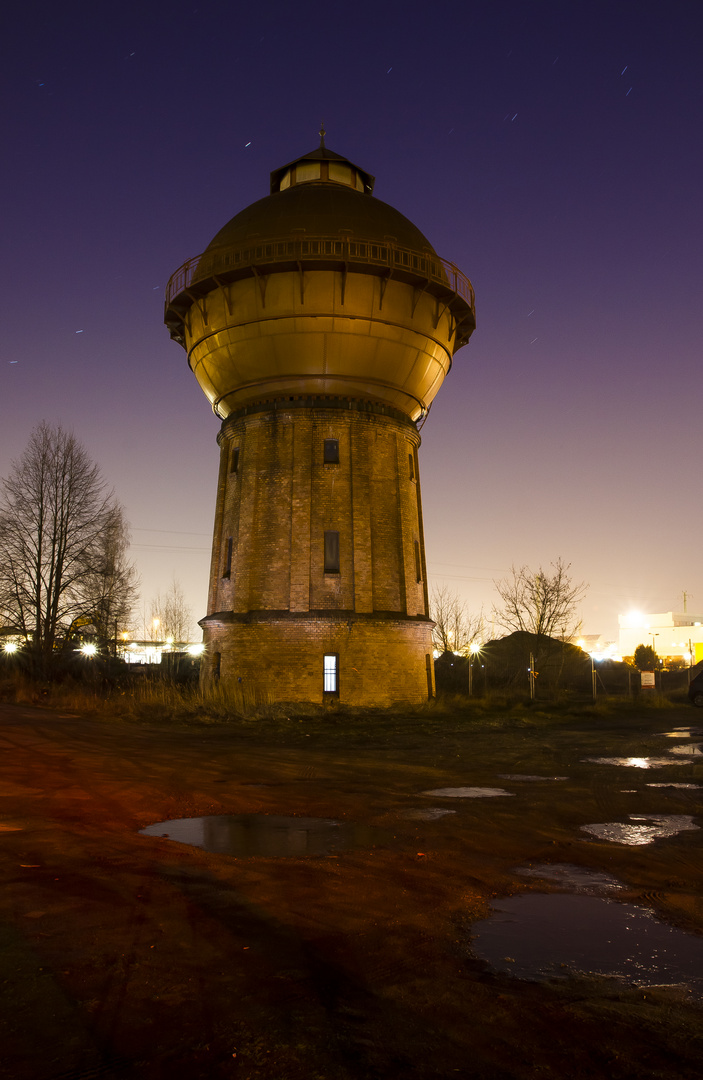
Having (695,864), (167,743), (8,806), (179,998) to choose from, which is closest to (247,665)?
(167,743)

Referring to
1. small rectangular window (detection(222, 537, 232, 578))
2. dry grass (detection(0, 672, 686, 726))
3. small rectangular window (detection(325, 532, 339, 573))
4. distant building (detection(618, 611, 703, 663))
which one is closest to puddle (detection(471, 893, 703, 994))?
dry grass (detection(0, 672, 686, 726))

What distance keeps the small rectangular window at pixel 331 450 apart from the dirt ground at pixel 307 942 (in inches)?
568

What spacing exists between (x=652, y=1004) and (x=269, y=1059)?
189cm

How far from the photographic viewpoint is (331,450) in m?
23.2

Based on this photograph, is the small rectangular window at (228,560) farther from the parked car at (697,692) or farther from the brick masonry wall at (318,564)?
the parked car at (697,692)

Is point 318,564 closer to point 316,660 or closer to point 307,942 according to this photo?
point 316,660

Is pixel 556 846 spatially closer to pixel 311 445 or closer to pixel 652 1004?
pixel 652 1004

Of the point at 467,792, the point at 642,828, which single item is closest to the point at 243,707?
the point at 467,792

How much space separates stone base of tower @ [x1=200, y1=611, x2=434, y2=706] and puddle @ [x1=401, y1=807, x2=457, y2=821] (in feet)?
43.1

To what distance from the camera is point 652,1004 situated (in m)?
3.55

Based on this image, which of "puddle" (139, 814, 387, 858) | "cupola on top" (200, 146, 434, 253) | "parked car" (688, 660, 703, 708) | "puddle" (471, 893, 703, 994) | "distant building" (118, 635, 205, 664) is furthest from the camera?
"distant building" (118, 635, 205, 664)

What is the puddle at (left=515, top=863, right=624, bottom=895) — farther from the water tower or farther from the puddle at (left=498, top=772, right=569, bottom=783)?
the water tower

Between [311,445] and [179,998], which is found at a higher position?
[311,445]

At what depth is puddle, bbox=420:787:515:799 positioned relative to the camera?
30.5 ft
